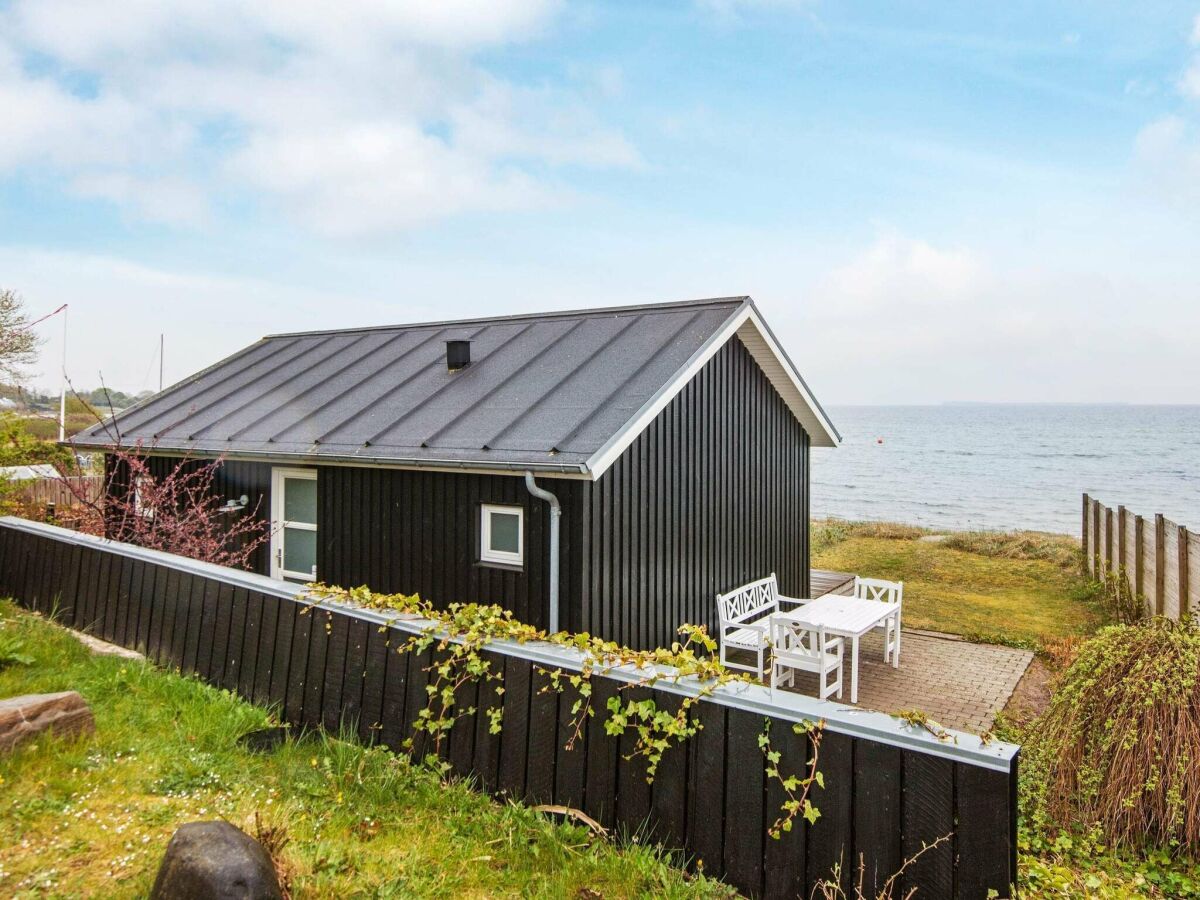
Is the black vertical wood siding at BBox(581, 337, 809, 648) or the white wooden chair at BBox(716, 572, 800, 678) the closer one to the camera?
the black vertical wood siding at BBox(581, 337, 809, 648)

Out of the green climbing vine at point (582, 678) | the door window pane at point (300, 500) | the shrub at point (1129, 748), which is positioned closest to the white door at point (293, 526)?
the door window pane at point (300, 500)

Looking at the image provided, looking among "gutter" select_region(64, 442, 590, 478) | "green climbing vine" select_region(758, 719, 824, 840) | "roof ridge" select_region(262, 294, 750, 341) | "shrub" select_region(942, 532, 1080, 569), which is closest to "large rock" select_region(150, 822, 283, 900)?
"green climbing vine" select_region(758, 719, 824, 840)

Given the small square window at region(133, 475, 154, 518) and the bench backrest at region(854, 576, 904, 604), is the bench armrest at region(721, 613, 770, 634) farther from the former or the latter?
the small square window at region(133, 475, 154, 518)

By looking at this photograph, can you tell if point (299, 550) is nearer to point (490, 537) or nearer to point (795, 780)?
point (490, 537)

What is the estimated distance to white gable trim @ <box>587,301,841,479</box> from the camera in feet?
22.0

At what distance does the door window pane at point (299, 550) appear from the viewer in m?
9.38

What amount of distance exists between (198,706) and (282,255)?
764 inches

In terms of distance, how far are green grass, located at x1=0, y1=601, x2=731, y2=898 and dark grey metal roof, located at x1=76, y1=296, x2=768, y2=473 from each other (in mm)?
2866

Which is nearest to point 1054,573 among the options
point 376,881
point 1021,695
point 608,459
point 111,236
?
point 1021,695

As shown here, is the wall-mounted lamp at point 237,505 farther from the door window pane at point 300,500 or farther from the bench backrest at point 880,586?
the bench backrest at point 880,586

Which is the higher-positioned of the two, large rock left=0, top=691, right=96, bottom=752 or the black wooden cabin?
the black wooden cabin

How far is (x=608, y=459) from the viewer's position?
21.6 feet

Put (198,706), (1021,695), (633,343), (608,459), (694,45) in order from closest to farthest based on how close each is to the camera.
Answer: (198,706)
(608,459)
(1021,695)
(633,343)
(694,45)

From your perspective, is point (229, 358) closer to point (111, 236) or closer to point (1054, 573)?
point (111, 236)
